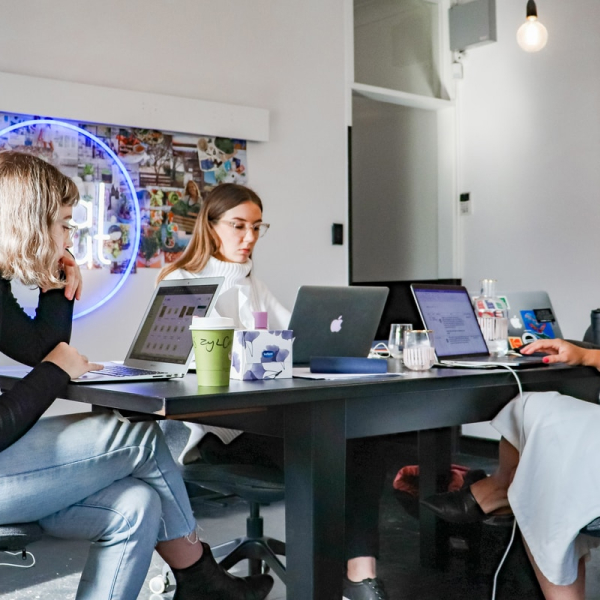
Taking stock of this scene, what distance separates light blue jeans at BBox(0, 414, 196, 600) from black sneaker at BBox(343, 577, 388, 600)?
74cm

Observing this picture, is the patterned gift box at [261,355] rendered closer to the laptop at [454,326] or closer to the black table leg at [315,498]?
the black table leg at [315,498]

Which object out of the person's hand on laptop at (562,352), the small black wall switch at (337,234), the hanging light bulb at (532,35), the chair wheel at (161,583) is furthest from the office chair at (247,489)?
the hanging light bulb at (532,35)

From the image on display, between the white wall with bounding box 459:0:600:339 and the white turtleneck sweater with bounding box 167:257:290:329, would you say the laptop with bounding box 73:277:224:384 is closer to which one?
the white turtleneck sweater with bounding box 167:257:290:329

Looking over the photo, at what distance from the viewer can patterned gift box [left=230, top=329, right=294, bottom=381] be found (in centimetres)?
159

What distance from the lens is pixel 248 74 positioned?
13.8ft

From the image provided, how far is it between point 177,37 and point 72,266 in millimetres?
2312

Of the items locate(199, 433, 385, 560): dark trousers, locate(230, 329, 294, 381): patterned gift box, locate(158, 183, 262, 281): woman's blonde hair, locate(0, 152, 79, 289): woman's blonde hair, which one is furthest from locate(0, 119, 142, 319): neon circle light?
locate(230, 329, 294, 381): patterned gift box

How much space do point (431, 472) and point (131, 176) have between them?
1.98 m

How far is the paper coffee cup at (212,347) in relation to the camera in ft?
4.80

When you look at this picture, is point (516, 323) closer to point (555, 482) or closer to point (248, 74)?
point (555, 482)

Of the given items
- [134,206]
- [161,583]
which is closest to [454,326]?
[161,583]

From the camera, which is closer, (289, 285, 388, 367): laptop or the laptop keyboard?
the laptop keyboard

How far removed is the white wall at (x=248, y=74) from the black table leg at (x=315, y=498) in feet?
7.49

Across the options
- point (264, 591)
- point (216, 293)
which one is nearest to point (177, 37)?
point (216, 293)
